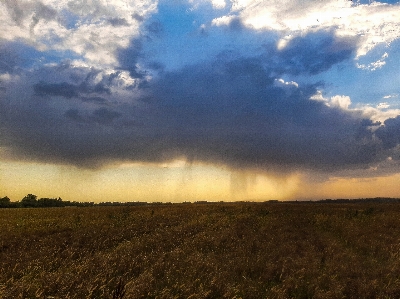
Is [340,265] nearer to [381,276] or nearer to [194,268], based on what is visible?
[381,276]

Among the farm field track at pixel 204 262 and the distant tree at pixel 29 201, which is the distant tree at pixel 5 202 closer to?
the distant tree at pixel 29 201

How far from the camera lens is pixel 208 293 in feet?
25.4

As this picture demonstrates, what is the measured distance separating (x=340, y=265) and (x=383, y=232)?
29.6ft

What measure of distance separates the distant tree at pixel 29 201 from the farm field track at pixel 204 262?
209ft

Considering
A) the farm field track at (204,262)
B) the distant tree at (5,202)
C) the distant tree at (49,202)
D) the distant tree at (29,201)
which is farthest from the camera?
the distant tree at (49,202)

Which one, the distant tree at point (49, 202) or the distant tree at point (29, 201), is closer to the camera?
the distant tree at point (29, 201)

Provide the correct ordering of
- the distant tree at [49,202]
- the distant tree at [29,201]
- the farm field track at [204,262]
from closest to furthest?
the farm field track at [204,262] → the distant tree at [29,201] → the distant tree at [49,202]

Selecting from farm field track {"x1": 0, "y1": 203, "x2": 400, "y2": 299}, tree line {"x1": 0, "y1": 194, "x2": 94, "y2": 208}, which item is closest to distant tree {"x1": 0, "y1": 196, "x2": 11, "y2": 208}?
tree line {"x1": 0, "y1": 194, "x2": 94, "y2": 208}

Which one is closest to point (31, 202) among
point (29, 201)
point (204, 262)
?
point (29, 201)

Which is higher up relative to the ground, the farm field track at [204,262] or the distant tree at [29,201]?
the distant tree at [29,201]

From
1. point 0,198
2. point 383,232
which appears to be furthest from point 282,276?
point 0,198

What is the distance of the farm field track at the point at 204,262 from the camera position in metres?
8.11

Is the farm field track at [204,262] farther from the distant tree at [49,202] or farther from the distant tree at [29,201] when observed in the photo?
the distant tree at [49,202]

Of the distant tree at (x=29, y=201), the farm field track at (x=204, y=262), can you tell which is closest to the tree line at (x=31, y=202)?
the distant tree at (x=29, y=201)
